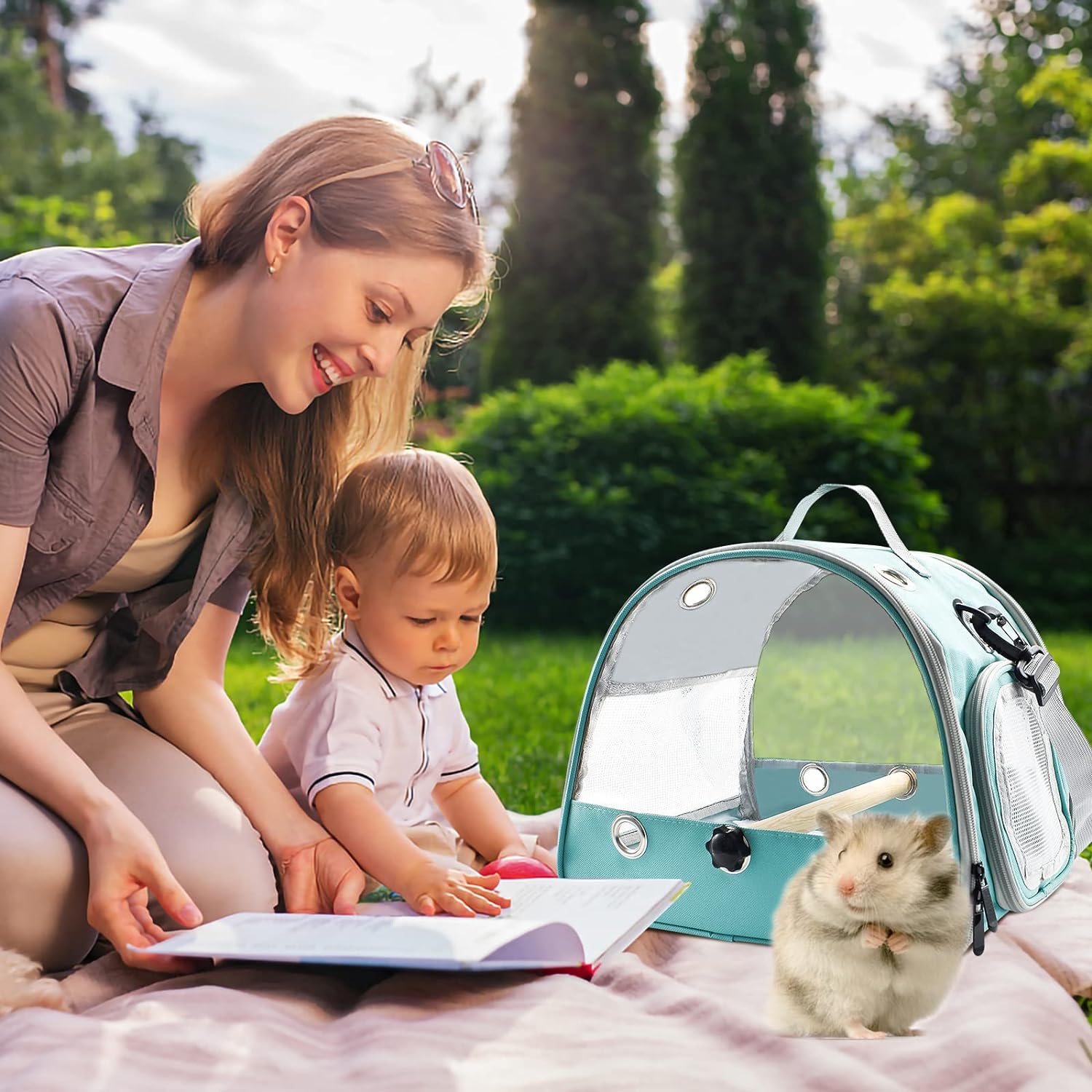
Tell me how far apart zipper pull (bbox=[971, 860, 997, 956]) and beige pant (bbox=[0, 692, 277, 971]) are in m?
1.01

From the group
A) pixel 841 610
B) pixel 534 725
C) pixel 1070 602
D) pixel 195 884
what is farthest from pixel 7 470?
pixel 1070 602

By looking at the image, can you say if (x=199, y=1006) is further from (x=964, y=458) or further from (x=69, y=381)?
(x=964, y=458)

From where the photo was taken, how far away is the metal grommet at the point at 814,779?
7.61ft

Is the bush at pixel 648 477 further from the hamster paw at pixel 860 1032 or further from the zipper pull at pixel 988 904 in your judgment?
the hamster paw at pixel 860 1032

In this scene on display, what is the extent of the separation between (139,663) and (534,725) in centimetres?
215

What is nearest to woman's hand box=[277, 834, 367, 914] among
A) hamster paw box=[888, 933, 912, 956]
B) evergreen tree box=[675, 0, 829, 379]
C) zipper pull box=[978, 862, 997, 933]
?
hamster paw box=[888, 933, 912, 956]

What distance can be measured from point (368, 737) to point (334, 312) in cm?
68

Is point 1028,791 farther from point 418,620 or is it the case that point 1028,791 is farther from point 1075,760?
point 418,620

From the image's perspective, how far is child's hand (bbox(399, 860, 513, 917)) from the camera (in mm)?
1572

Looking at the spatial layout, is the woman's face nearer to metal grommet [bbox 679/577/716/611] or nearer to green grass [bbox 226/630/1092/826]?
metal grommet [bbox 679/577/716/611]

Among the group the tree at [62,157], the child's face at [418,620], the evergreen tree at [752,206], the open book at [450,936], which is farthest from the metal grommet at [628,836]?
the tree at [62,157]

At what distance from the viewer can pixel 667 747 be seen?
6.91 feet

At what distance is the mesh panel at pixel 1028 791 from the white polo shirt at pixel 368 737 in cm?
92

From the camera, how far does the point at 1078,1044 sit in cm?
135
